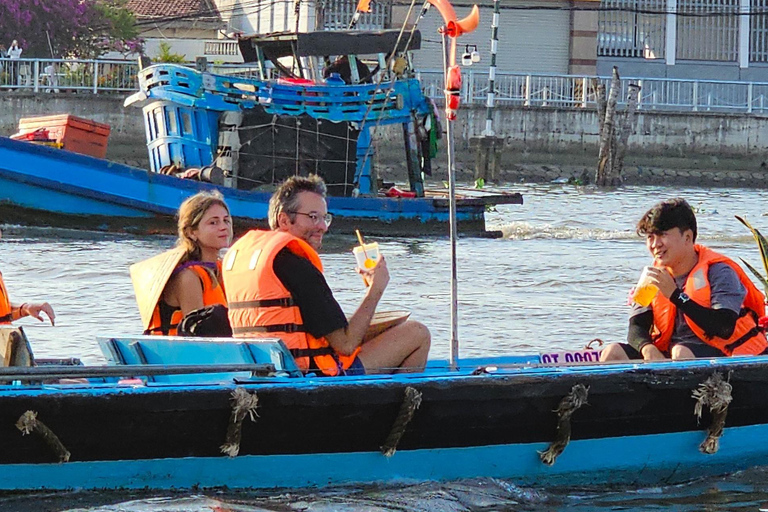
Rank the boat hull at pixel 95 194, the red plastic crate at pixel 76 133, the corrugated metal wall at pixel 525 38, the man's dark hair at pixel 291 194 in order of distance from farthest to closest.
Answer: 1. the corrugated metal wall at pixel 525 38
2. the red plastic crate at pixel 76 133
3. the boat hull at pixel 95 194
4. the man's dark hair at pixel 291 194

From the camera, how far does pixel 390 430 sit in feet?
20.1

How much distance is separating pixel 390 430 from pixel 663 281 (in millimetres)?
1453

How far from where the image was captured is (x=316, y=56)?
60.2ft

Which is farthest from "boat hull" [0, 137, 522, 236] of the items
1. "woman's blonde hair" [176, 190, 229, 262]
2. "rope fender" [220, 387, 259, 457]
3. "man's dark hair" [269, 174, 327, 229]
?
"rope fender" [220, 387, 259, 457]

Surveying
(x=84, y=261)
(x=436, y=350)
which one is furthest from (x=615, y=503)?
(x=84, y=261)

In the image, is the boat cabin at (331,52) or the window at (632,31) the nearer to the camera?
the boat cabin at (331,52)

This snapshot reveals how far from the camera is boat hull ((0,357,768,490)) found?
573 centimetres

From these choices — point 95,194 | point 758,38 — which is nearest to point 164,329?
point 95,194

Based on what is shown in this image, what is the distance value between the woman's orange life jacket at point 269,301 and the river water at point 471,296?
2.05 feet

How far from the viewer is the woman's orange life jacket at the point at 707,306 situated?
6.63 m

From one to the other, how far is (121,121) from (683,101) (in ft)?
45.6

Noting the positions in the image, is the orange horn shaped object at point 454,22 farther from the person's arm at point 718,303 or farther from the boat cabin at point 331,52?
the boat cabin at point 331,52

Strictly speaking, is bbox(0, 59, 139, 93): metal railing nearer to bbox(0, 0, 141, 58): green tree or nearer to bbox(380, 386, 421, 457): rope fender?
bbox(0, 0, 141, 58): green tree

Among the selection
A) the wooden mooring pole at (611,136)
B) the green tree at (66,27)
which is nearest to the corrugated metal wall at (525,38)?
the wooden mooring pole at (611,136)
